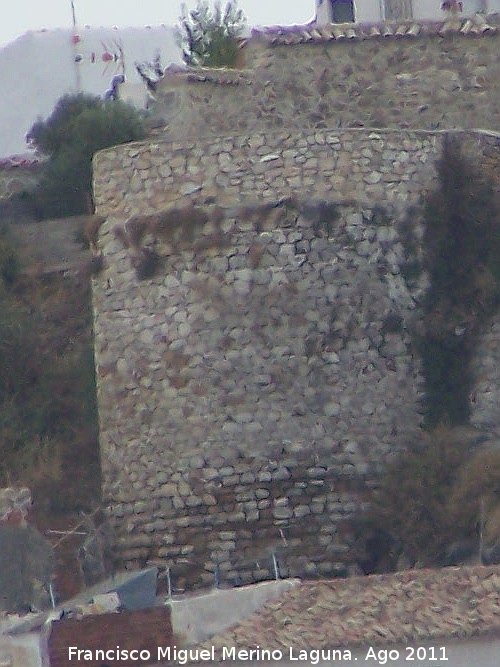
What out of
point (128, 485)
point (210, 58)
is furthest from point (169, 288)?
point (210, 58)

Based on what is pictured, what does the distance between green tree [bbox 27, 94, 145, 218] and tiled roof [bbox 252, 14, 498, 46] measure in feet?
9.00

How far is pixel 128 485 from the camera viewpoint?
16531mm

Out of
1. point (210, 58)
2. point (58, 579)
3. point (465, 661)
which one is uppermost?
point (210, 58)

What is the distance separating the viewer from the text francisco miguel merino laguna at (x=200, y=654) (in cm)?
1179

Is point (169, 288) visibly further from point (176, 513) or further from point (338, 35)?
point (338, 35)

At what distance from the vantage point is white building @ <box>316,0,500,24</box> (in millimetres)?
23125

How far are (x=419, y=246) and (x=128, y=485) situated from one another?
3133 mm

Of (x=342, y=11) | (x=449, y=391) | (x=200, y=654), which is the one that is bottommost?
(x=449, y=391)

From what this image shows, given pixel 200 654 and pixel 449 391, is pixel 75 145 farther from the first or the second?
pixel 200 654

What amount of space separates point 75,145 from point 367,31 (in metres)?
4.11

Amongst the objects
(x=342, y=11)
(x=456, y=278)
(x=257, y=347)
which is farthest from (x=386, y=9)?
(x=257, y=347)

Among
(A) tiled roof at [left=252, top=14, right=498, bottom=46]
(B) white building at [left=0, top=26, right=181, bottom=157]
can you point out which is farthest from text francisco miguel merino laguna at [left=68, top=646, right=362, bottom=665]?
(B) white building at [left=0, top=26, right=181, bottom=157]

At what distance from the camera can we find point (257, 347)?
53.8 ft

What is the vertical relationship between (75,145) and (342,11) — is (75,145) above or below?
below
